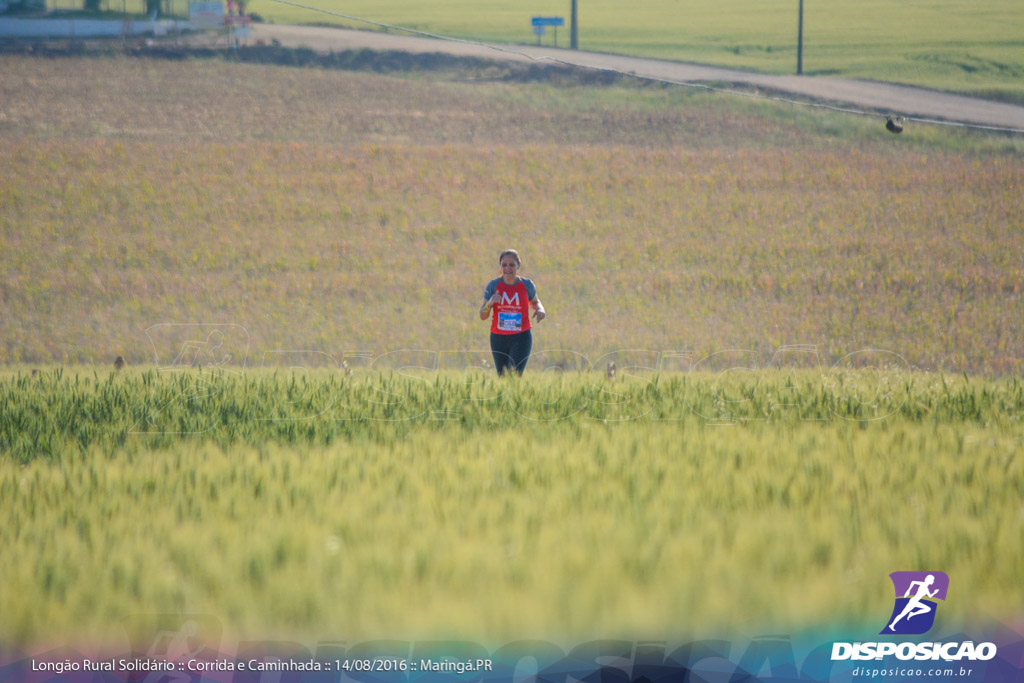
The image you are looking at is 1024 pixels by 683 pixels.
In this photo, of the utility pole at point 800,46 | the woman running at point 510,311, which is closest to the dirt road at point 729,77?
the utility pole at point 800,46

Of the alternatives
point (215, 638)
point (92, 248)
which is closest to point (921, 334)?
point (215, 638)

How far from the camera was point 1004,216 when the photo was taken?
16.4 m

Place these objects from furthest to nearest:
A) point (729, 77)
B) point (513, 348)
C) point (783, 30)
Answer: point (783, 30) < point (729, 77) < point (513, 348)

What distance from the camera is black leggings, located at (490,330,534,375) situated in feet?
26.8

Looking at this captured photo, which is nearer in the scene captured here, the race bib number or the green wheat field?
the green wheat field

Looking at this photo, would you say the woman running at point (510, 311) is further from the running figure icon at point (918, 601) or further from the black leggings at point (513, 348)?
the running figure icon at point (918, 601)

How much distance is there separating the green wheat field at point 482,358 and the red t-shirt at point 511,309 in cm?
56

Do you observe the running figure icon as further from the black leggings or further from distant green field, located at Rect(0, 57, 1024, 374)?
distant green field, located at Rect(0, 57, 1024, 374)

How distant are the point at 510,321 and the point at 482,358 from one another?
13.3ft

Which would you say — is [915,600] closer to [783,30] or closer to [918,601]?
[918,601]

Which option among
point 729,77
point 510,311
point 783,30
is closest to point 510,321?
point 510,311

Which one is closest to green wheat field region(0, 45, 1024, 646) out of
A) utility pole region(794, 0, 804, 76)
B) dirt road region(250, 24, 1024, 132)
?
dirt road region(250, 24, 1024, 132)

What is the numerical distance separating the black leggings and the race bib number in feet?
0.33

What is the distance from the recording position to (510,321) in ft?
26.5
